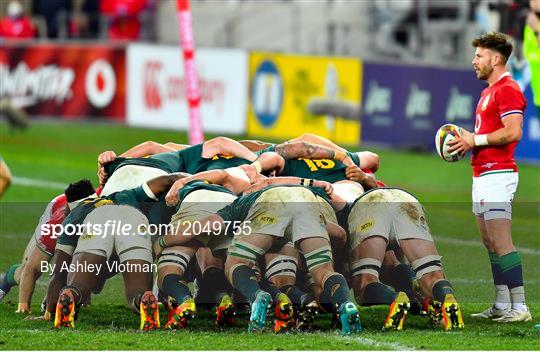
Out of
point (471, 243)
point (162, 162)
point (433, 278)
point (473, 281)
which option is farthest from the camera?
point (471, 243)

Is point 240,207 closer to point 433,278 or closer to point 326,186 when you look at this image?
point 326,186

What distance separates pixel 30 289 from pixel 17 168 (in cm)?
974

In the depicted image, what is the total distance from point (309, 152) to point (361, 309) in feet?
3.86

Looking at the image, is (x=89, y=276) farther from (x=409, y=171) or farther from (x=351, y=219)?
(x=409, y=171)

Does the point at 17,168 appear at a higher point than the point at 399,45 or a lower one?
lower

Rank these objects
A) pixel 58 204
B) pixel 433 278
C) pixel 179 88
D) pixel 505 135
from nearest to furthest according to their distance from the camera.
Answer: pixel 433 278
pixel 505 135
pixel 58 204
pixel 179 88


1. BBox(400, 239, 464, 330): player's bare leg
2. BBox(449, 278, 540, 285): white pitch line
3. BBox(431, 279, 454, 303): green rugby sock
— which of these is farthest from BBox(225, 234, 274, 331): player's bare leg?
BBox(449, 278, 540, 285): white pitch line

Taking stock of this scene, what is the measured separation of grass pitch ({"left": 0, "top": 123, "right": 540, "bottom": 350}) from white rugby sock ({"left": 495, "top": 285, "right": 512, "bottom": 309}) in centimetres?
21

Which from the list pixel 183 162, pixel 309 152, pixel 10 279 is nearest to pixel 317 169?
pixel 309 152

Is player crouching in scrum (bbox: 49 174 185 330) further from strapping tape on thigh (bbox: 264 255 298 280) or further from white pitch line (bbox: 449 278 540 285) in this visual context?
white pitch line (bbox: 449 278 540 285)

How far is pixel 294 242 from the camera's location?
824 cm

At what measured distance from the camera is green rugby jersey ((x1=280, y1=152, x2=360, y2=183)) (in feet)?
31.3

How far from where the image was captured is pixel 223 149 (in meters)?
9.66

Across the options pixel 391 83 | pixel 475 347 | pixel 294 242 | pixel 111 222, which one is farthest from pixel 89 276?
pixel 391 83
